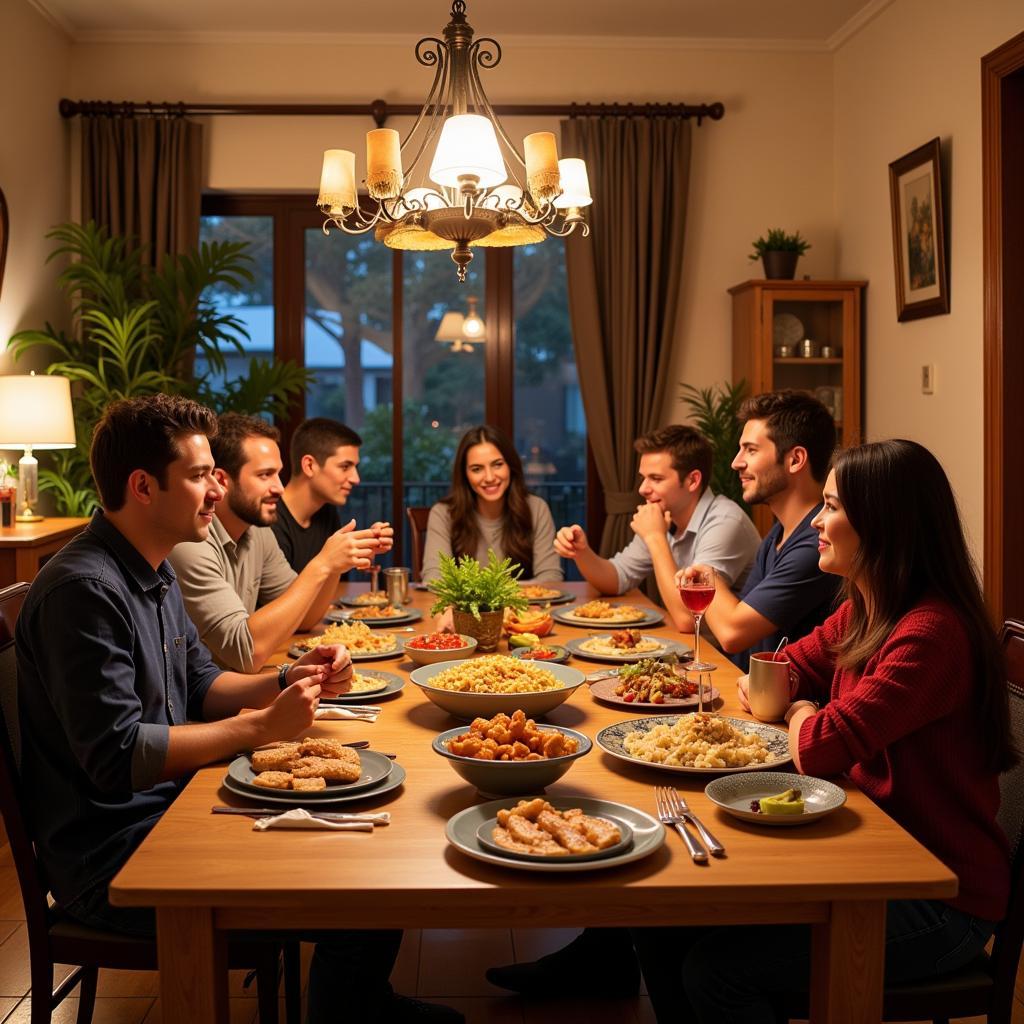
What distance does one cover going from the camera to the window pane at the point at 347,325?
575 centimetres

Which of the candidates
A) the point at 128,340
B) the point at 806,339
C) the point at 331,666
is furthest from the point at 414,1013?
the point at 806,339

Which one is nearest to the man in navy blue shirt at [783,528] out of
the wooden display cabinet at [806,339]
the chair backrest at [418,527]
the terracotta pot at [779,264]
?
the chair backrest at [418,527]

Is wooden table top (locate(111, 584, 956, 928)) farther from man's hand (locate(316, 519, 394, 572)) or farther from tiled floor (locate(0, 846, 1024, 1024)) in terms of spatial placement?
man's hand (locate(316, 519, 394, 572))

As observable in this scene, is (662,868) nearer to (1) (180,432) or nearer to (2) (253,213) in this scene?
(1) (180,432)

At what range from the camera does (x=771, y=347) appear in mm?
5230

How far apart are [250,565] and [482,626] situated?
795 mm

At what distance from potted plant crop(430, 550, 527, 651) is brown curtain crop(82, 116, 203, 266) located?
11.2ft

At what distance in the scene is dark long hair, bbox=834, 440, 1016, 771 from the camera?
173 centimetres

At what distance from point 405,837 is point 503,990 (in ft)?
4.12

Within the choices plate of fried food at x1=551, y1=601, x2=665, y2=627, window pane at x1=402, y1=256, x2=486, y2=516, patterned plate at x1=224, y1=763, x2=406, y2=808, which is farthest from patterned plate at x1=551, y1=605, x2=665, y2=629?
window pane at x1=402, y1=256, x2=486, y2=516

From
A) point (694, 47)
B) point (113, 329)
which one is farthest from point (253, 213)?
point (694, 47)

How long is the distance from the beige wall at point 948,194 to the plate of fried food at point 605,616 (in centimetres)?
177

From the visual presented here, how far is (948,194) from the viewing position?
436 cm

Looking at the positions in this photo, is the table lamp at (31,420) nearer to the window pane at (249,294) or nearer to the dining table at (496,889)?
the window pane at (249,294)
